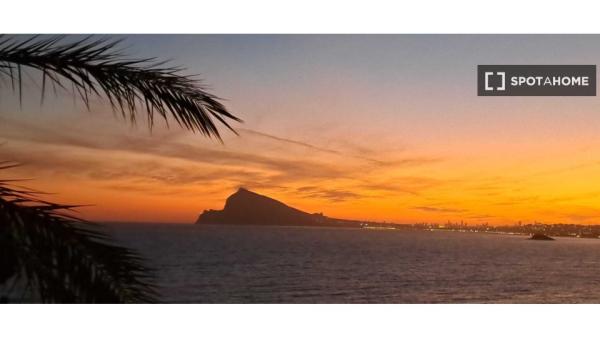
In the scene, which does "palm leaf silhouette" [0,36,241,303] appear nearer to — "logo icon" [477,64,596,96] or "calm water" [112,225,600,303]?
"calm water" [112,225,600,303]

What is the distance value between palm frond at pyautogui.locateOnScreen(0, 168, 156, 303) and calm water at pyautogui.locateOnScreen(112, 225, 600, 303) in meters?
4.44

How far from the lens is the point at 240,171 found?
10102 millimetres

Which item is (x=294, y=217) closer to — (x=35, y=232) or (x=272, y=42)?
(x=272, y=42)

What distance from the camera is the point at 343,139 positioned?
393 inches

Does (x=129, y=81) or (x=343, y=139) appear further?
(x=343, y=139)

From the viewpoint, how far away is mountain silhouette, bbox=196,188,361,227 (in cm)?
1115

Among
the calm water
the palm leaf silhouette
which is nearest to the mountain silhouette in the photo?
the calm water

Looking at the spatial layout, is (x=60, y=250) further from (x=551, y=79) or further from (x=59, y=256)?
(x=551, y=79)

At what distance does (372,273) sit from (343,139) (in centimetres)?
1022

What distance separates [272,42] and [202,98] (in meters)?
4.80

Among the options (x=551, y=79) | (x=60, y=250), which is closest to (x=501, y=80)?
(x=551, y=79)
